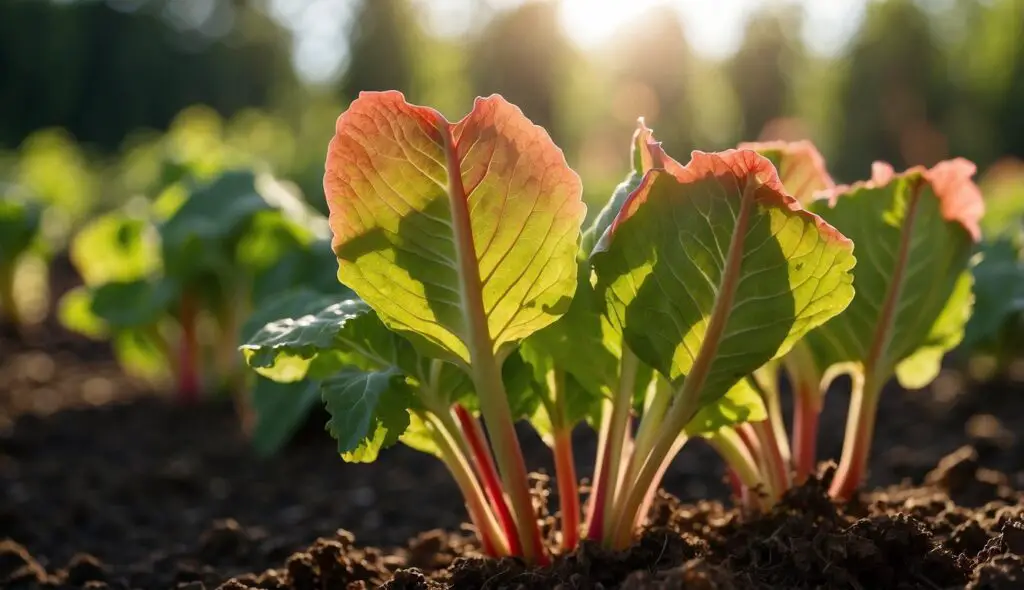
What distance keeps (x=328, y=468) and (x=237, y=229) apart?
100 centimetres

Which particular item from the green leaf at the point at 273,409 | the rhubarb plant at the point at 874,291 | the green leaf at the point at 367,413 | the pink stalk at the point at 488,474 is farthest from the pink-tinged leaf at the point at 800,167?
the green leaf at the point at 273,409

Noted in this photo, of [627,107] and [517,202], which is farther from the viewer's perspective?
[627,107]

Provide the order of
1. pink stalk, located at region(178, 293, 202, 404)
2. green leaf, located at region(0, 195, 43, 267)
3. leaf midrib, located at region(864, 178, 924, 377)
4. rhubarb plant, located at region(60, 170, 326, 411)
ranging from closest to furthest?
leaf midrib, located at region(864, 178, 924, 377) < rhubarb plant, located at region(60, 170, 326, 411) < pink stalk, located at region(178, 293, 202, 404) < green leaf, located at region(0, 195, 43, 267)

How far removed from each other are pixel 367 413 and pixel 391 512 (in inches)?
60.9

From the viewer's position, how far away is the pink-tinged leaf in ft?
6.40

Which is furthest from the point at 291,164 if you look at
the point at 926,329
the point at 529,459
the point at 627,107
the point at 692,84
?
the point at 627,107

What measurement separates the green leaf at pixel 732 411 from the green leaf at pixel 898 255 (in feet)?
1.02

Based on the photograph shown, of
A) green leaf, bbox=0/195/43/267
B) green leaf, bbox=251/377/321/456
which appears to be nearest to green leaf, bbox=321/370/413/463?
green leaf, bbox=251/377/321/456

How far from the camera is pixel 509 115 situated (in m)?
1.40

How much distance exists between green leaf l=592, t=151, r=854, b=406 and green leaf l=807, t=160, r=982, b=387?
41 cm

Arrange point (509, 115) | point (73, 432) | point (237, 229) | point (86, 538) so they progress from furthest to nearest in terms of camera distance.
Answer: point (73, 432) → point (237, 229) → point (86, 538) → point (509, 115)

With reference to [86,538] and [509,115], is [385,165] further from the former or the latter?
[86,538]

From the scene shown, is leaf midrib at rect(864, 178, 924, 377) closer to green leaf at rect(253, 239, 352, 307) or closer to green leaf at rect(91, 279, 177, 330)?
green leaf at rect(253, 239, 352, 307)

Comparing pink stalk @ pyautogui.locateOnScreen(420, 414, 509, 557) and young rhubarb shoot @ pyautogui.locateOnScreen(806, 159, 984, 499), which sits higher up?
young rhubarb shoot @ pyautogui.locateOnScreen(806, 159, 984, 499)
